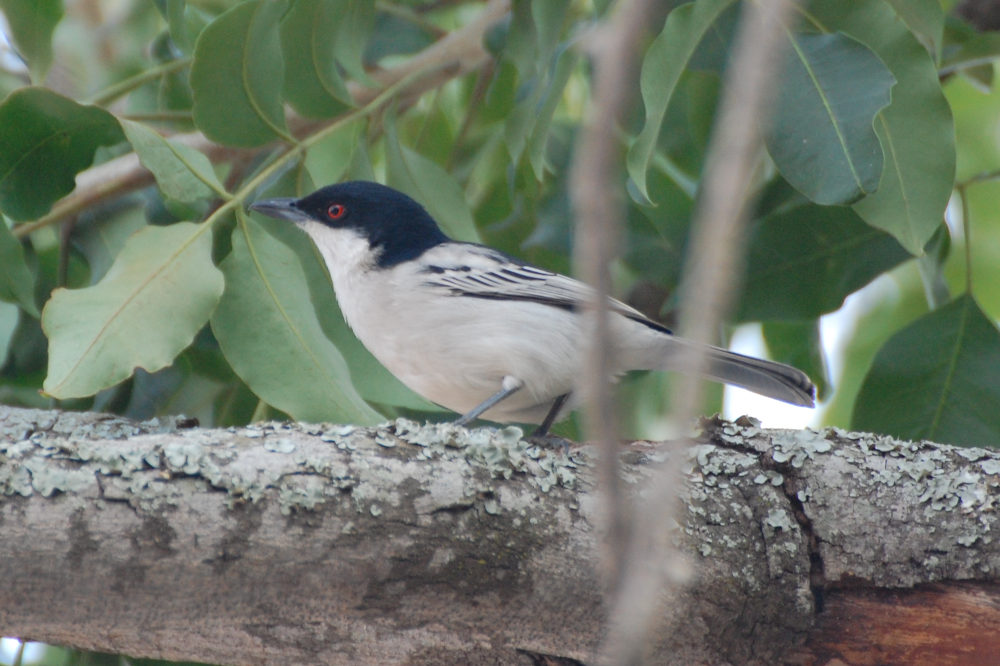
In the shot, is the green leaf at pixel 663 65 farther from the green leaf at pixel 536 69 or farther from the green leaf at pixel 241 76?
the green leaf at pixel 241 76

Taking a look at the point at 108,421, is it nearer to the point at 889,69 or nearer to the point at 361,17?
the point at 361,17

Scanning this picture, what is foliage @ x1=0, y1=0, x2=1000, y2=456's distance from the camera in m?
3.38

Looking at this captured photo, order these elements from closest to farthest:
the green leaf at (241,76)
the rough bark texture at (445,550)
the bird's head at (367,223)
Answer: the rough bark texture at (445,550), the green leaf at (241,76), the bird's head at (367,223)

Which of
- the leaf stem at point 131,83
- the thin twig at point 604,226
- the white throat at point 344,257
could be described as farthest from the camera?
the leaf stem at point 131,83

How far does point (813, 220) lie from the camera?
14.0 feet

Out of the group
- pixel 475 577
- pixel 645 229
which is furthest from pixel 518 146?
pixel 475 577

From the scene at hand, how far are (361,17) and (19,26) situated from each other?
4.52 feet

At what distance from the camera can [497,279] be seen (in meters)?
4.23

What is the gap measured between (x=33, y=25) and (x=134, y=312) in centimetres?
165

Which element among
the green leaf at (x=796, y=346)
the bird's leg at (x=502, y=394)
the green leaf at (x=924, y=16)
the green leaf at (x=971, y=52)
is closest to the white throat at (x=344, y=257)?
the bird's leg at (x=502, y=394)

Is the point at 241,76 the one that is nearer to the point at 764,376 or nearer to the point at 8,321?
the point at 8,321

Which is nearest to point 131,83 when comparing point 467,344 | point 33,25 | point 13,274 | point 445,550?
point 33,25

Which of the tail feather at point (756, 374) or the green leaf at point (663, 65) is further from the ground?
the green leaf at point (663, 65)

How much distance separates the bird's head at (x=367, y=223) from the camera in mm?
4457
